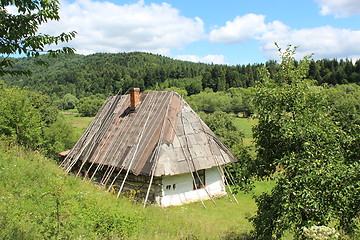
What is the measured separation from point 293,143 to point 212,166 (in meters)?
9.58

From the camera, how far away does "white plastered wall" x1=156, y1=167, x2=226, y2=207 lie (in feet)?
49.5

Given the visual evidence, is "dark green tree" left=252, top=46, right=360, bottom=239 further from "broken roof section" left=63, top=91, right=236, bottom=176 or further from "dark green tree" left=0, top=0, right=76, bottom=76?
"broken roof section" left=63, top=91, right=236, bottom=176

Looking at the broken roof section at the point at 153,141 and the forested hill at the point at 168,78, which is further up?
the forested hill at the point at 168,78

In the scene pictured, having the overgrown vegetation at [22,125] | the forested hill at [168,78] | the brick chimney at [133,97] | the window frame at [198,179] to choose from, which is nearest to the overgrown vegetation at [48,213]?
the window frame at [198,179]

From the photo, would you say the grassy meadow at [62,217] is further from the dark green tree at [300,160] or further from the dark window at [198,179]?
the dark window at [198,179]

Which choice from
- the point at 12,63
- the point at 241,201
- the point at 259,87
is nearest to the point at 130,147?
the point at 241,201

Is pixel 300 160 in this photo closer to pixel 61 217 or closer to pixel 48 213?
pixel 61 217

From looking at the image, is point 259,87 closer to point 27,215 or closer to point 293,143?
point 293,143

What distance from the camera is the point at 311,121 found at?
706 centimetres

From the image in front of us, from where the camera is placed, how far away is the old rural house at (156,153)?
49.5ft

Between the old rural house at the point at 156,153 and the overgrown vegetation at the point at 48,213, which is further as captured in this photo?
the old rural house at the point at 156,153

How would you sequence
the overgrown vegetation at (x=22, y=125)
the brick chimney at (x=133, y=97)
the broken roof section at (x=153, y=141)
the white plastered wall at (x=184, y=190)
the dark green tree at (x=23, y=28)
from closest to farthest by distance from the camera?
the dark green tree at (x=23, y=28), the white plastered wall at (x=184, y=190), the broken roof section at (x=153, y=141), the brick chimney at (x=133, y=97), the overgrown vegetation at (x=22, y=125)

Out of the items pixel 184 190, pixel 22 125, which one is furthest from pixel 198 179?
pixel 22 125

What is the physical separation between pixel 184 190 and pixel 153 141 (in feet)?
11.0
